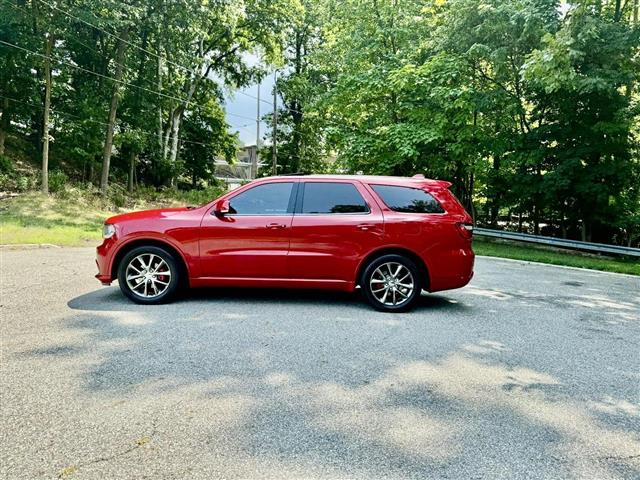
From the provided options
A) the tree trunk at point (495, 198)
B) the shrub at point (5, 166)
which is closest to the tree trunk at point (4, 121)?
the shrub at point (5, 166)

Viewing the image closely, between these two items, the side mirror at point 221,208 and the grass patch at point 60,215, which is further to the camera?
the grass patch at point 60,215

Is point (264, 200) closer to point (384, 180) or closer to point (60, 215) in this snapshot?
point (384, 180)

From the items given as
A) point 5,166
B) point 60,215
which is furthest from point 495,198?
point 5,166

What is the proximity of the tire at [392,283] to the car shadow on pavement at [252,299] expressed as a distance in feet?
A: 0.74

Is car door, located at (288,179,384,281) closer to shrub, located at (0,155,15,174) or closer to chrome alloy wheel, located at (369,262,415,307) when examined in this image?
chrome alloy wheel, located at (369,262,415,307)

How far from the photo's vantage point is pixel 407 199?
246 inches

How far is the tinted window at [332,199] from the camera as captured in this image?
20.4 ft

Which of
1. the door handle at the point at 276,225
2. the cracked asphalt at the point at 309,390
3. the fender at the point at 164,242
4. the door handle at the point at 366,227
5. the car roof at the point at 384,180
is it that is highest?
the car roof at the point at 384,180

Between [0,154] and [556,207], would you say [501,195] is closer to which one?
[556,207]

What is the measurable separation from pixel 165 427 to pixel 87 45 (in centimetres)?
2566

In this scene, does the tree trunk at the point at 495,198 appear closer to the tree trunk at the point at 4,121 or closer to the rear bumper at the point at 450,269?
the rear bumper at the point at 450,269

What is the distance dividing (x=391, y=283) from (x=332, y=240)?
0.97m

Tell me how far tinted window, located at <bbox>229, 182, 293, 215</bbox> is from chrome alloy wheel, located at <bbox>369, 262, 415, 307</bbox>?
4.99 feet

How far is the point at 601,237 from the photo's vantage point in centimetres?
1767
